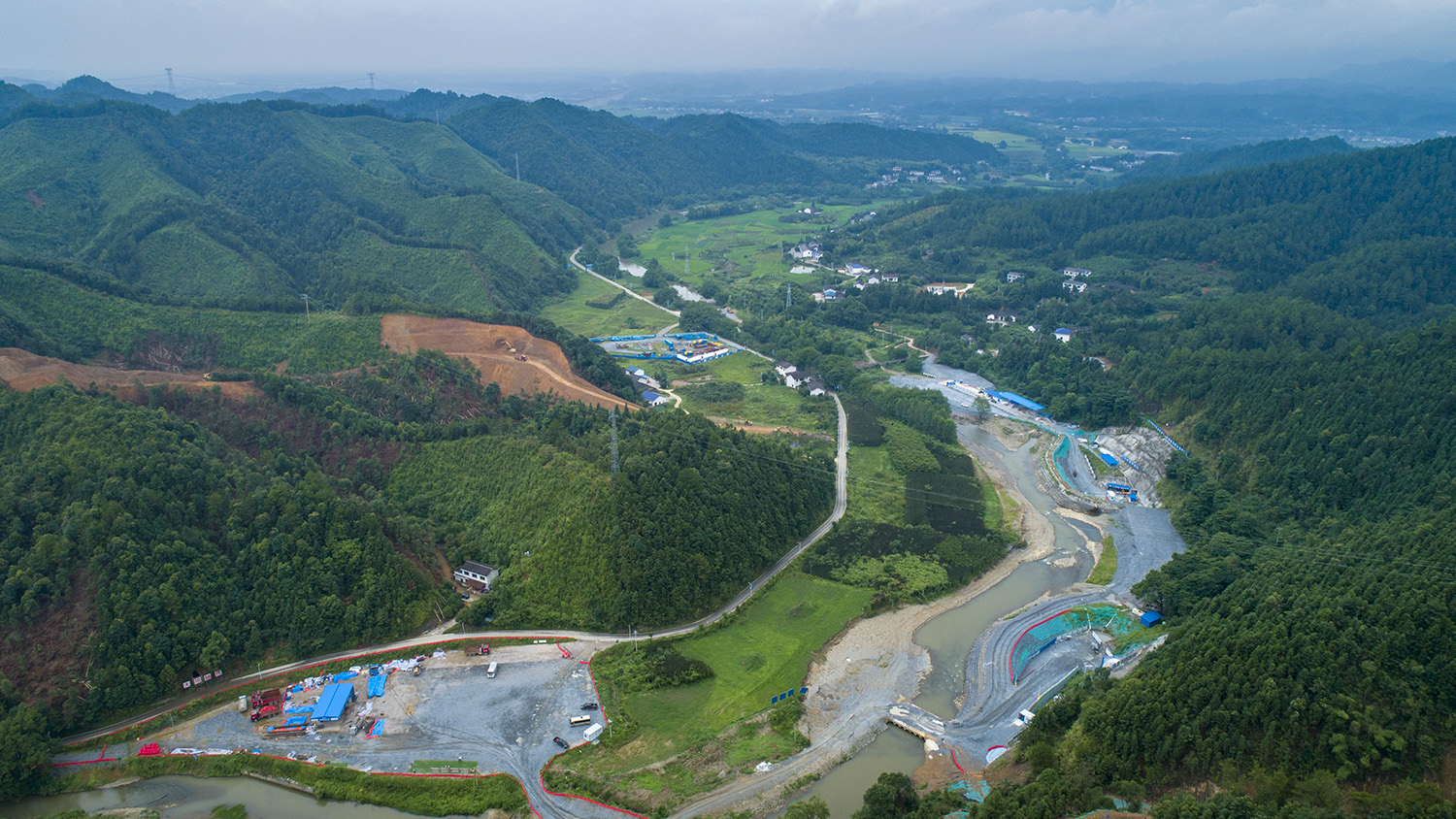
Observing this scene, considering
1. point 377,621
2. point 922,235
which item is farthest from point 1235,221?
point 377,621

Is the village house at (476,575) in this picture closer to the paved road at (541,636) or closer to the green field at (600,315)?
the paved road at (541,636)

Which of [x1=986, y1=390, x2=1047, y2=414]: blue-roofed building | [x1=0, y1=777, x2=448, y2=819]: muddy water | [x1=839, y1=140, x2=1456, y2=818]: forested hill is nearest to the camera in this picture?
[x1=839, y1=140, x2=1456, y2=818]: forested hill

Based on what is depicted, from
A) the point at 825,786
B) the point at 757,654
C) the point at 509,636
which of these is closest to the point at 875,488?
the point at 757,654

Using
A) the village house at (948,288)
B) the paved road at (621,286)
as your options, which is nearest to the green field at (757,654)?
the paved road at (621,286)

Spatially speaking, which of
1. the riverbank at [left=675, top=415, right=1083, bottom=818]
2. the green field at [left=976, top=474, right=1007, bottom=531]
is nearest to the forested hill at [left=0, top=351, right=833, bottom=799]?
the riverbank at [left=675, top=415, right=1083, bottom=818]

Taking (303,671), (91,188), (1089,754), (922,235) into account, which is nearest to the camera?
(1089,754)

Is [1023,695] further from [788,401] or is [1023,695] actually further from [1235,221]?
[1235,221]

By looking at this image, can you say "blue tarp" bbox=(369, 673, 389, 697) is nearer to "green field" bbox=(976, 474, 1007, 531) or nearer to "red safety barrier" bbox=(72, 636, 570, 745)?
"red safety barrier" bbox=(72, 636, 570, 745)

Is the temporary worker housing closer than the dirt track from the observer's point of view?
Yes
